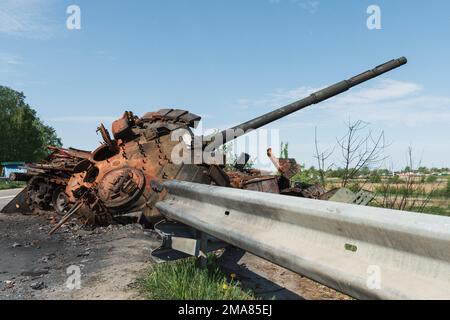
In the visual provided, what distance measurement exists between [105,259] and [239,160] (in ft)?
15.2

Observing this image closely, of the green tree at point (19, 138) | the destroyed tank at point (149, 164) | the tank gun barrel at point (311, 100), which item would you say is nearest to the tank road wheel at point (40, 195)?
the destroyed tank at point (149, 164)

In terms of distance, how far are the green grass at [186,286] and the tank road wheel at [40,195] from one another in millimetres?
6196

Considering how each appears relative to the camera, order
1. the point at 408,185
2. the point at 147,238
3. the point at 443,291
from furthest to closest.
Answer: the point at 408,185 → the point at 147,238 → the point at 443,291

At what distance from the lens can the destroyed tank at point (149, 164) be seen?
605cm

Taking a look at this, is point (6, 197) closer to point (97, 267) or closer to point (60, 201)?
point (60, 201)

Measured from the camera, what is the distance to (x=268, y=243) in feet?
8.37

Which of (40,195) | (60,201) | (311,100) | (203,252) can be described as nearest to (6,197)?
(40,195)

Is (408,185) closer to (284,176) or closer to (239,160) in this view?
(284,176)

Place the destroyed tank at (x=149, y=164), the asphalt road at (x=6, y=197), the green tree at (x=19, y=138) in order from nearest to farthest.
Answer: the destroyed tank at (x=149, y=164) → the asphalt road at (x=6, y=197) → the green tree at (x=19, y=138)

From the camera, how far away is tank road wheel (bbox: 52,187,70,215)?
8227 millimetres

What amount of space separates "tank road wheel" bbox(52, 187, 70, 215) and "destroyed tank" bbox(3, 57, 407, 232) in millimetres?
39

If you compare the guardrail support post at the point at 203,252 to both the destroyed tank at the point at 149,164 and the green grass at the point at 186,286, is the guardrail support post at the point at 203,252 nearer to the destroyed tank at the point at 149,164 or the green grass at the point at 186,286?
the green grass at the point at 186,286

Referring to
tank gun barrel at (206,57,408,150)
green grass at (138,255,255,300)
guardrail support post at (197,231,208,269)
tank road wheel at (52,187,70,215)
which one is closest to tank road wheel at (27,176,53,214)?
tank road wheel at (52,187,70,215)
